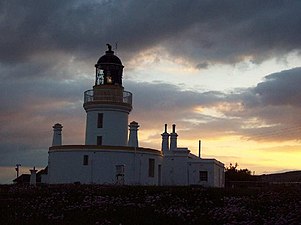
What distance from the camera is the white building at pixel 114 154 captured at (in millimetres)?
41406

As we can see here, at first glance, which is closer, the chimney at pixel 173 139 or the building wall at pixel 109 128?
the building wall at pixel 109 128

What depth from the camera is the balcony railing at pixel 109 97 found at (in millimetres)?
44594

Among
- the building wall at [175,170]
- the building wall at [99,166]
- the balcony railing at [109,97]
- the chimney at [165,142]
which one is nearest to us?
the building wall at [99,166]

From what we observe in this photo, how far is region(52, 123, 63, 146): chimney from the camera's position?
46.5m

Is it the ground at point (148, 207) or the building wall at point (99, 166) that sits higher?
the building wall at point (99, 166)

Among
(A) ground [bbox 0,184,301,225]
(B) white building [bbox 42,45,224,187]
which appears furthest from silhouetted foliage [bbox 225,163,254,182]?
(A) ground [bbox 0,184,301,225]

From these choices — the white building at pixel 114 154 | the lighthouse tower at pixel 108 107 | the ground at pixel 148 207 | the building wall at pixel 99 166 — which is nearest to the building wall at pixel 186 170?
the white building at pixel 114 154

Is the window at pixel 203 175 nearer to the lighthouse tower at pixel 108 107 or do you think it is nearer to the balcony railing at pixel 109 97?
the lighthouse tower at pixel 108 107

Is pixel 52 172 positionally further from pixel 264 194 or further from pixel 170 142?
pixel 264 194

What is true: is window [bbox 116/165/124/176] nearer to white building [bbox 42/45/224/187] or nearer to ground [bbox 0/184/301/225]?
white building [bbox 42/45/224/187]

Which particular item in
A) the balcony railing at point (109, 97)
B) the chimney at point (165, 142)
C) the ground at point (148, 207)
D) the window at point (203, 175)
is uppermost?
the balcony railing at point (109, 97)

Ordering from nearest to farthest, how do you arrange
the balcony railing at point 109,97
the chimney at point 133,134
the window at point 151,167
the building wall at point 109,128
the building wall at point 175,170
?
the window at point 151,167 < the building wall at point 109,128 < the balcony railing at point 109,97 < the chimney at point 133,134 < the building wall at point 175,170

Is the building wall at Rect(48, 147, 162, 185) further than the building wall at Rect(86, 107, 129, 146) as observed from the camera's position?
No

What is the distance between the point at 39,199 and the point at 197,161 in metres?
23.6
